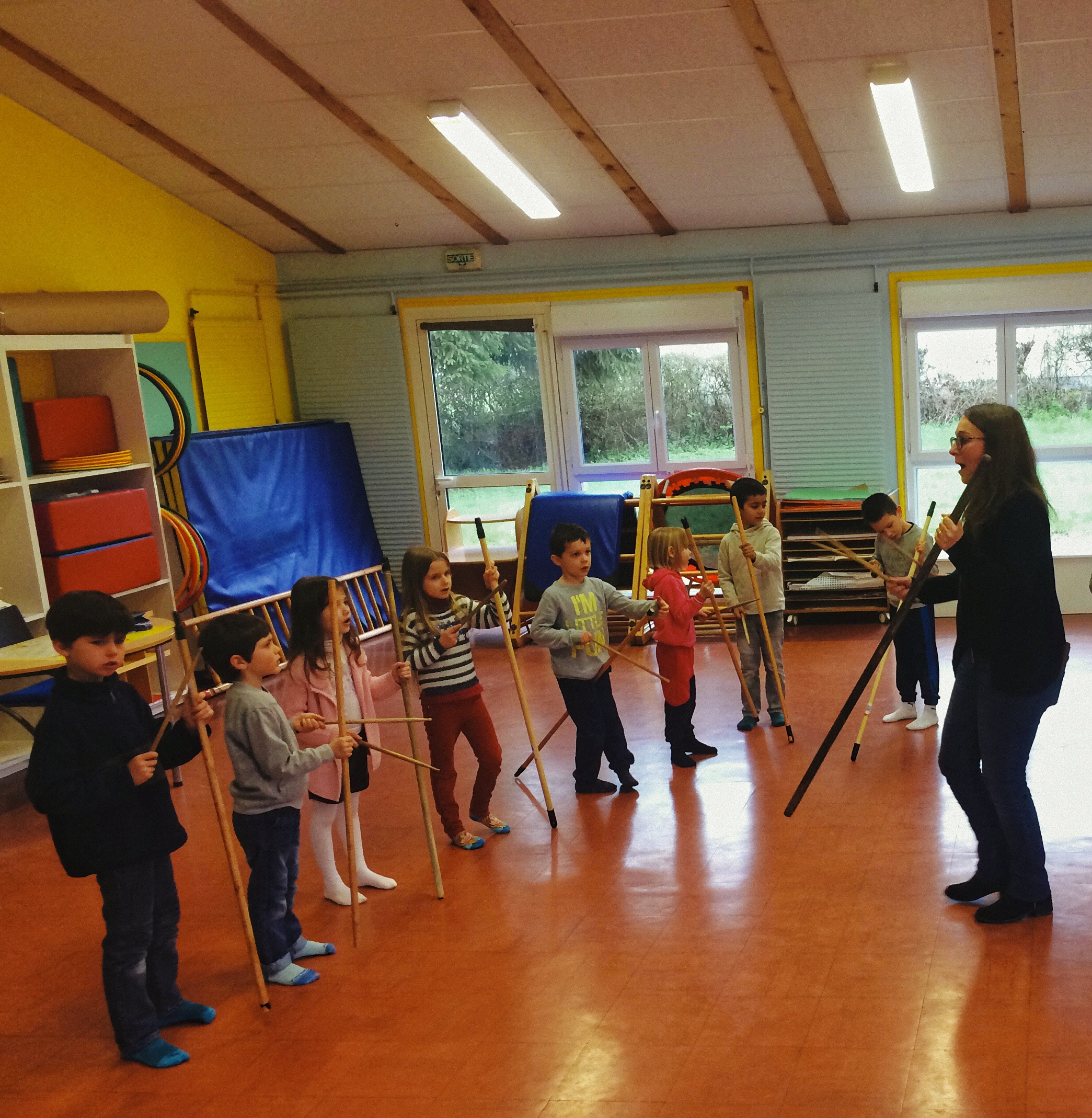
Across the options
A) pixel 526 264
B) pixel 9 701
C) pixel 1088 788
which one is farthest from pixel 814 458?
pixel 9 701

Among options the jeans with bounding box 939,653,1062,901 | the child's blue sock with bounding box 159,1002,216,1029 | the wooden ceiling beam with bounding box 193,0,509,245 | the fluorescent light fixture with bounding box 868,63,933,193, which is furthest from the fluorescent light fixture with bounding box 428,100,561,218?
the child's blue sock with bounding box 159,1002,216,1029

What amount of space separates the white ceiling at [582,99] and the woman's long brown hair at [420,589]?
263cm

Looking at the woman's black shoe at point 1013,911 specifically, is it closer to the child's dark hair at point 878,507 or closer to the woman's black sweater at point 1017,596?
the woman's black sweater at point 1017,596

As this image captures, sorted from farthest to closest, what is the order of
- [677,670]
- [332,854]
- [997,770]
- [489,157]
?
[489,157], [677,670], [332,854], [997,770]

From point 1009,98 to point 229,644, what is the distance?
5028mm

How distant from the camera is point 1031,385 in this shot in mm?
8336

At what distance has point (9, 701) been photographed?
550 centimetres

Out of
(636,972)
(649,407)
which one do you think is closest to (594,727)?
(636,972)

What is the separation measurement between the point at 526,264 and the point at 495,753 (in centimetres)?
509

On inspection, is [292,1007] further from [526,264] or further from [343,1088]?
[526,264]

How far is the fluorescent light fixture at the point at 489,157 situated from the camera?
6625 millimetres

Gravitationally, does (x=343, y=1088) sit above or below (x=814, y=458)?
below

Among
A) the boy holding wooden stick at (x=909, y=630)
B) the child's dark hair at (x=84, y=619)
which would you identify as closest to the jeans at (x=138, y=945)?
the child's dark hair at (x=84, y=619)

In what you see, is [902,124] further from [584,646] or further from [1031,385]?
[584,646]
